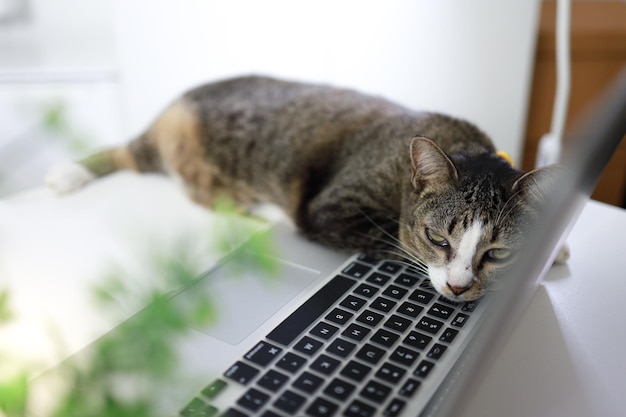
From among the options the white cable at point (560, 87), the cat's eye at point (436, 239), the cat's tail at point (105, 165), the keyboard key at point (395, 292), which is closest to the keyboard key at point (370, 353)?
the keyboard key at point (395, 292)

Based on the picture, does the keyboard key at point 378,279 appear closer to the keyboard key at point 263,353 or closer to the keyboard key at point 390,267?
the keyboard key at point 390,267

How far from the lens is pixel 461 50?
1120 mm

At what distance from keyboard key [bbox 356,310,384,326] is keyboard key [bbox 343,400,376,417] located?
0.12 meters

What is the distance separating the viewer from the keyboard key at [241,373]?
1.80 feet

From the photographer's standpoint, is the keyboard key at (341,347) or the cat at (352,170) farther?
the cat at (352,170)

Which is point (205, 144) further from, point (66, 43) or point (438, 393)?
point (438, 393)

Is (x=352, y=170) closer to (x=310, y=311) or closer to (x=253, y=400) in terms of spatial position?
(x=310, y=311)

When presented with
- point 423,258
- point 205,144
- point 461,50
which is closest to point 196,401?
point 423,258

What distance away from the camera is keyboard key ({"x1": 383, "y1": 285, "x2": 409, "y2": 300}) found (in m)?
0.69

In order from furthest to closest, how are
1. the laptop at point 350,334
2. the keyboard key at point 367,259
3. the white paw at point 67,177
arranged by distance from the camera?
the white paw at point 67,177 → the keyboard key at point 367,259 → the laptop at point 350,334

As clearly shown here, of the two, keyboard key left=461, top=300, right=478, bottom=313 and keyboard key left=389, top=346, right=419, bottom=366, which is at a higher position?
keyboard key left=461, top=300, right=478, bottom=313

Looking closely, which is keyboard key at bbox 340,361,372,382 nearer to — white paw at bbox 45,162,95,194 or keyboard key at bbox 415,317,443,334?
keyboard key at bbox 415,317,443,334

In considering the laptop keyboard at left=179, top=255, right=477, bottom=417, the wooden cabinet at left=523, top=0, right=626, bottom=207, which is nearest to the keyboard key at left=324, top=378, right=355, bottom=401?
the laptop keyboard at left=179, top=255, right=477, bottom=417

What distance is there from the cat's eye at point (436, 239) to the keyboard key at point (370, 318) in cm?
15
